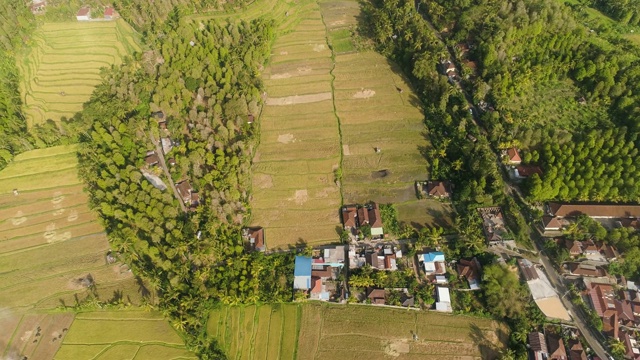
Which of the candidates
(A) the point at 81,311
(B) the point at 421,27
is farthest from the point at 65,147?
(B) the point at 421,27

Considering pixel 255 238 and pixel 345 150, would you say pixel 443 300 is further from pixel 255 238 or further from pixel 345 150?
pixel 345 150

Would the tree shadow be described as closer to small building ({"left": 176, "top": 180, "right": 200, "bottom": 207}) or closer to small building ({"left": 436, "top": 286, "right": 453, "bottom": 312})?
small building ({"left": 436, "top": 286, "right": 453, "bottom": 312})

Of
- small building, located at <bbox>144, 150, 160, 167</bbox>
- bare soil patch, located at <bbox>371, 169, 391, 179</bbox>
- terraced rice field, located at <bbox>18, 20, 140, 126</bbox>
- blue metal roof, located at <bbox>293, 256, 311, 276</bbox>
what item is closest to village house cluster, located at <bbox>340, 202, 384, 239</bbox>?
bare soil patch, located at <bbox>371, 169, 391, 179</bbox>

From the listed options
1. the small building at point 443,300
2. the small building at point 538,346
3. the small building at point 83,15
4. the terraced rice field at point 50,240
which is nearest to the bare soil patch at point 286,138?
the terraced rice field at point 50,240

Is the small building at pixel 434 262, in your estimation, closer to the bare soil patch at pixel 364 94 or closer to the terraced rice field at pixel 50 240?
the bare soil patch at pixel 364 94

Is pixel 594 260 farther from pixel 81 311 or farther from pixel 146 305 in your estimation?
pixel 81 311

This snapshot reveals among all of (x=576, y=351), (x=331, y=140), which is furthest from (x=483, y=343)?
(x=331, y=140)
